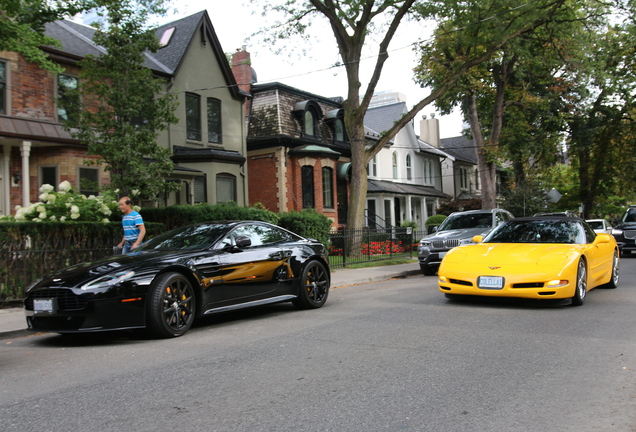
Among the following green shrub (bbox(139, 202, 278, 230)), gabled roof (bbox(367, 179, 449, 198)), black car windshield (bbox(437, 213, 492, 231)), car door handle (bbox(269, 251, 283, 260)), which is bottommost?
car door handle (bbox(269, 251, 283, 260))

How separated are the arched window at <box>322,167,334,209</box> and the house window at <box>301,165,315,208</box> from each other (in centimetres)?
80

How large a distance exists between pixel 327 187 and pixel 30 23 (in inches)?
736

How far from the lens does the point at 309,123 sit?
29.1 m

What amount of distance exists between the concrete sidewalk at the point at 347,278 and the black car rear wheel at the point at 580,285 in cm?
548

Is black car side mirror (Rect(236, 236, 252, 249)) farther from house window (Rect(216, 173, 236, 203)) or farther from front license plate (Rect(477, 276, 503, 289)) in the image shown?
house window (Rect(216, 173, 236, 203))

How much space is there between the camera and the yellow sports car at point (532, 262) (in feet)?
26.4

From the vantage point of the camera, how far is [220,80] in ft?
81.2

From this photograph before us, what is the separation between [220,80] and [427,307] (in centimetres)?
1874

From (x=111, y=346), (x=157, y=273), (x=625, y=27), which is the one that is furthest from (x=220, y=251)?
(x=625, y=27)

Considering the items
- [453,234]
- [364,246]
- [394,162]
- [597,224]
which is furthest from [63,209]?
[394,162]

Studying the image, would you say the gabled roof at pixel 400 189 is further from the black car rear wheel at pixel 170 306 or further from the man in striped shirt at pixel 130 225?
the black car rear wheel at pixel 170 306

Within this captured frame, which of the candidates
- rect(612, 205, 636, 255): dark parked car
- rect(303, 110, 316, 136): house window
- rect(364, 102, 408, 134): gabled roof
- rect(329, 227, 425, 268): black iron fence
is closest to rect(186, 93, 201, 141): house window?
rect(303, 110, 316, 136): house window

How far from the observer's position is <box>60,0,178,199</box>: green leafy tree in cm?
1265

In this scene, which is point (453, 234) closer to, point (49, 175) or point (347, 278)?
point (347, 278)
